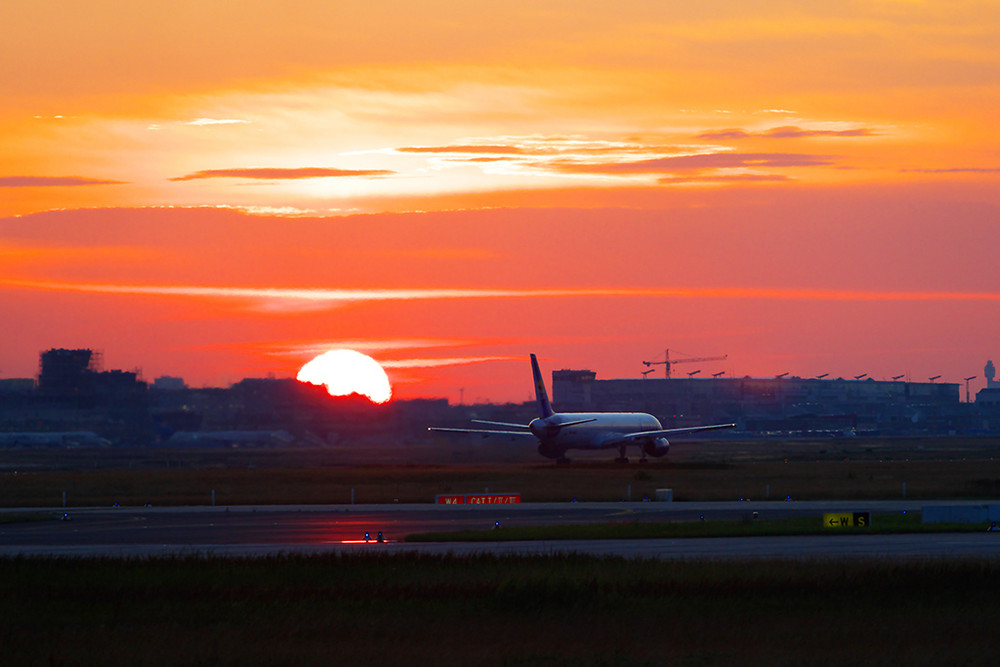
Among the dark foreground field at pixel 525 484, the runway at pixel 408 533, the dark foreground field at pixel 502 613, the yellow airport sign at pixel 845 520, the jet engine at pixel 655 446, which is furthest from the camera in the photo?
the jet engine at pixel 655 446

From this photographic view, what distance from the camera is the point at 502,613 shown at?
82.5ft

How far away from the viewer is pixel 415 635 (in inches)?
889

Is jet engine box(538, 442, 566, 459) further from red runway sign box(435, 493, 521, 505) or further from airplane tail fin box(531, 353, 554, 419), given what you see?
red runway sign box(435, 493, 521, 505)

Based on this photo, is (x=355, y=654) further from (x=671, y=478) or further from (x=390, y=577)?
(x=671, y=478)

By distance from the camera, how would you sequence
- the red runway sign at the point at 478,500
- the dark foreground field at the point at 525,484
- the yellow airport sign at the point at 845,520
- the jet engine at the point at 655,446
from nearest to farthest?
the yellow airport sign at the point at 845,520 → the red runway sign at the point at 478,500 → the dark foreground field at the point at 525,484 → the jet engine at the point at 655,446

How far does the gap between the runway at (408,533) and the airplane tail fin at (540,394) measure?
39947 millimetres

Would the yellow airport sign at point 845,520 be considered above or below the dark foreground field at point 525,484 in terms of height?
above

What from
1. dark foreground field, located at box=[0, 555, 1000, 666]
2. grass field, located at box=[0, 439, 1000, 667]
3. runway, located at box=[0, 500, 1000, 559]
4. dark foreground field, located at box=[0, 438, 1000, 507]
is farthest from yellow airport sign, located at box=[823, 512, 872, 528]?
dark foreground field, located at box=[0, 438, 1000, 507]

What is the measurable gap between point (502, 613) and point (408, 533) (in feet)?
70.0

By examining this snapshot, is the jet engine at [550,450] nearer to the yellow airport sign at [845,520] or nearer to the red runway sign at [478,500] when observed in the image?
the red runway sign at [478,500]

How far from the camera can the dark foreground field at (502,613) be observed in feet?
67.9

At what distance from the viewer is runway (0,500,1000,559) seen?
123ft

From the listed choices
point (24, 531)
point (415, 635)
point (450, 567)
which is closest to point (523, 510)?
point (24, 531)

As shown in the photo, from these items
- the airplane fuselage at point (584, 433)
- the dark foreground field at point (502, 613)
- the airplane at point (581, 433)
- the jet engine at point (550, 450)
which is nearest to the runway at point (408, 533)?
the dark foreground field at point (502, 613)
